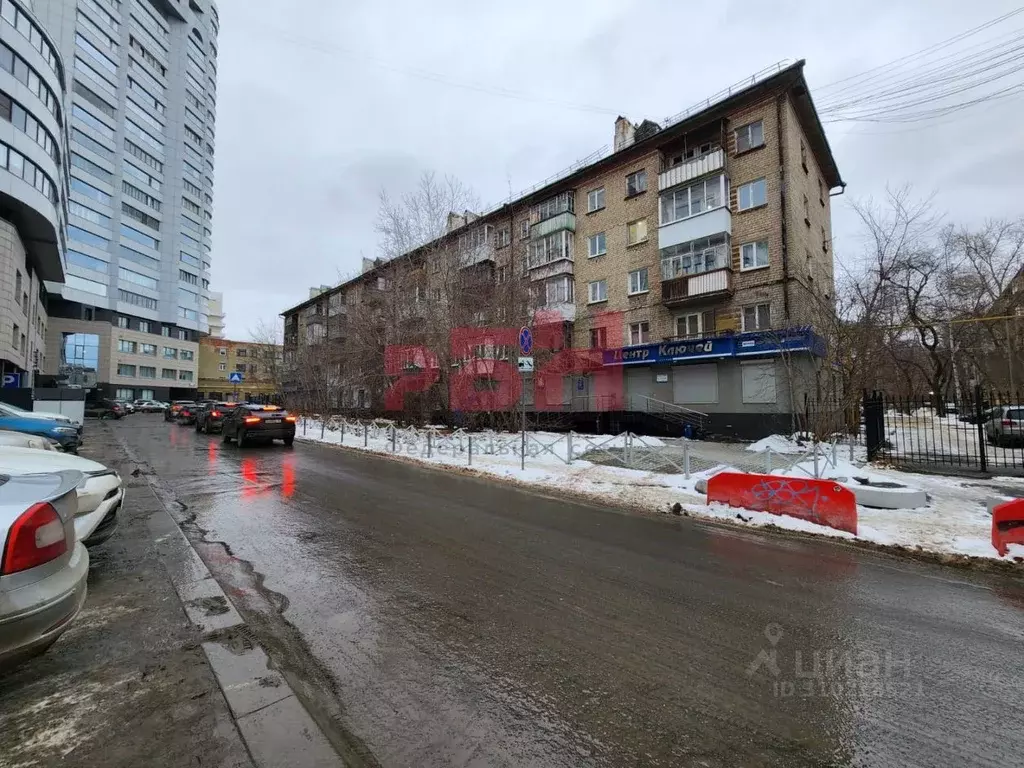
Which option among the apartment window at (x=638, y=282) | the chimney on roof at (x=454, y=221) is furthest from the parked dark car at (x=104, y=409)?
the apartment window at (x=638, y=282)

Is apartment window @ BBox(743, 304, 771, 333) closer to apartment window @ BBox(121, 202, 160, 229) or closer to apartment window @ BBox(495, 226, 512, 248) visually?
apartment window @ BBox(495, 226, 512, 248)

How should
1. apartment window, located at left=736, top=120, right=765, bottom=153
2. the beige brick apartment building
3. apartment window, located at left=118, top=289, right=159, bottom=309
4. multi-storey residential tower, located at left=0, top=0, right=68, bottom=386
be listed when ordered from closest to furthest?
the beige brick apartment building
apartment window, located at left=736, top=120, right=765, bottom=153
multi-storey residential tower, located at left=0, top=0, right=68, bottom=386
apartment window, located at left=118, top=289, right=159, bottom=309

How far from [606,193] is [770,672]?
29.7 metres

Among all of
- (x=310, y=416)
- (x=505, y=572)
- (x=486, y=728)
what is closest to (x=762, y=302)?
(x=505, y=572)

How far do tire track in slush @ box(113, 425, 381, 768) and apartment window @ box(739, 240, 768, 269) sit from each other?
932 inches

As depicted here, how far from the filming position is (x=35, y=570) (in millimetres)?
2541

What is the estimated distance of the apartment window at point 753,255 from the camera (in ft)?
73.7

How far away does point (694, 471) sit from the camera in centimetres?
1134

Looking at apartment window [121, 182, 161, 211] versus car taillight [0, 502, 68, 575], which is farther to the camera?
apartment window [121, 182, 161, 211]

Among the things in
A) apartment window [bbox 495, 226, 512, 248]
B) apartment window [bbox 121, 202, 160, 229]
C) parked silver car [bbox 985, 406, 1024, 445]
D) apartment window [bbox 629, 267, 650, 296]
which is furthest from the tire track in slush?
apartment window [bbox 121, 202, 160, 229]

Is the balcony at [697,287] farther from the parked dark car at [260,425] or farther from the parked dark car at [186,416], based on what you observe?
the parked dark car at [186,416]

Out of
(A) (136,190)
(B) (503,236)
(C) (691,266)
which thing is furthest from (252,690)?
(A) (136,190)

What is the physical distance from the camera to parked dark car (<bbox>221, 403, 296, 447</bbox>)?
16.9 metres

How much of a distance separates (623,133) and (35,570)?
3272 cm
